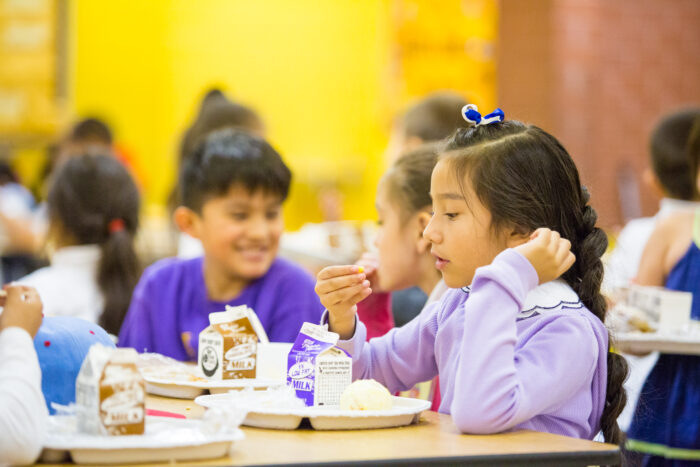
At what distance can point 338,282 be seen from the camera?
1729 mm

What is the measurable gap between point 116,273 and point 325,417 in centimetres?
203

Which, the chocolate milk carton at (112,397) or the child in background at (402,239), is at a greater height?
the child in background at (402,239)

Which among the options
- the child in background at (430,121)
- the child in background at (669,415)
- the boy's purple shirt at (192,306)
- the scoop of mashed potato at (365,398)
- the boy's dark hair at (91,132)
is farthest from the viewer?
the boy's dark hair at (91,132)

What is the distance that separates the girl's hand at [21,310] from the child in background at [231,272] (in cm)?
118

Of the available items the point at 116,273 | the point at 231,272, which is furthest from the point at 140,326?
the point at 116,273

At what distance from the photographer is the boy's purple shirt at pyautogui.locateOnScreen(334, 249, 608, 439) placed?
147 centimetres

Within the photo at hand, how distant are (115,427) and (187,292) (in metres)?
1.47

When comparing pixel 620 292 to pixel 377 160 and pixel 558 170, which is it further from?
pixel 377 160

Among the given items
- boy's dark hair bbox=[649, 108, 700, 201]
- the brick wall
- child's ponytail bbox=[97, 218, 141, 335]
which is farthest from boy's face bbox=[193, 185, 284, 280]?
the brick wall

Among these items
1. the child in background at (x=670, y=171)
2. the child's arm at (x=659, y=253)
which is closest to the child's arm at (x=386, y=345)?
the child's arm at (x=659, y=253)

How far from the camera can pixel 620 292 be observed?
2869mm

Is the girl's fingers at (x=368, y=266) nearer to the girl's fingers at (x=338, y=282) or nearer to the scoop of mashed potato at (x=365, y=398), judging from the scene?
the girl's fingers at (x=338, y=282)

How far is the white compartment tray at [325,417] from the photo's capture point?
1.43 m

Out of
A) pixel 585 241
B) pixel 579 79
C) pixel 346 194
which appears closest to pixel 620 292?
pixel 585 241
